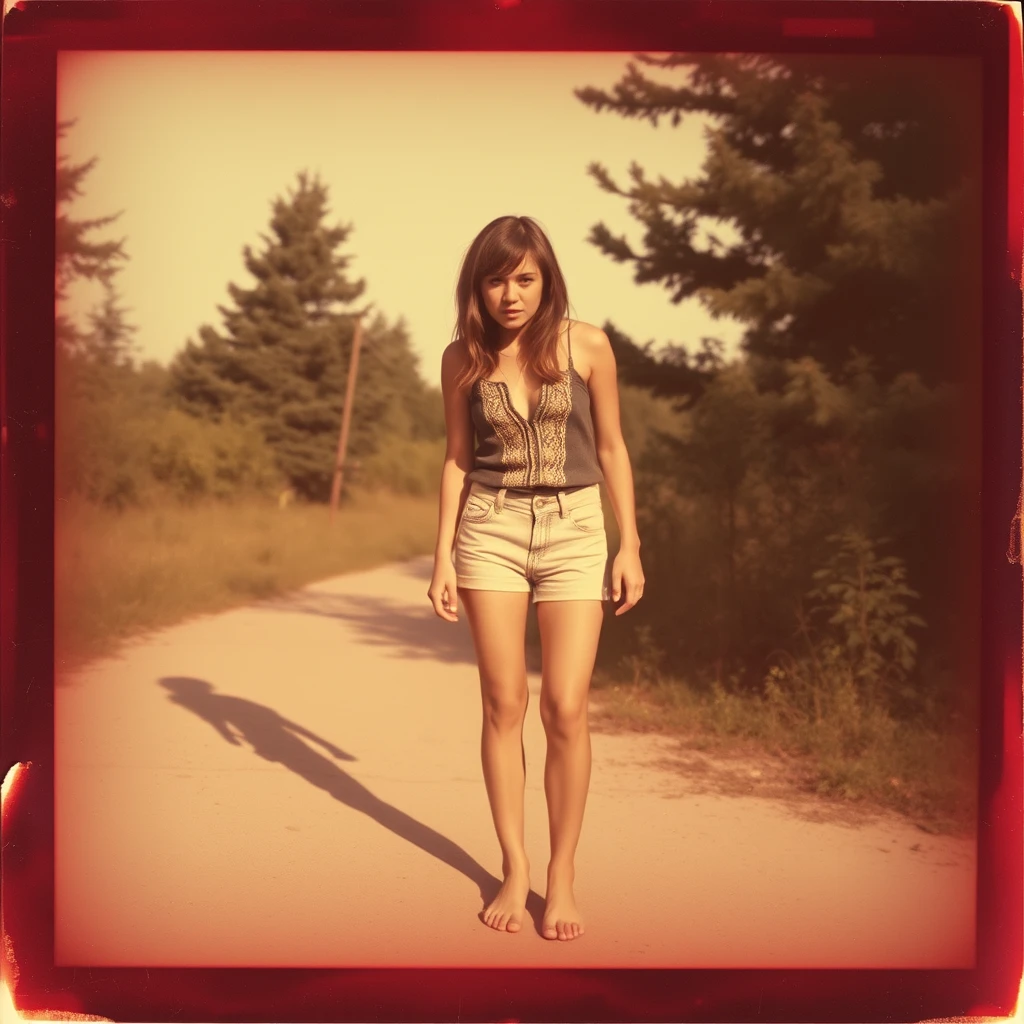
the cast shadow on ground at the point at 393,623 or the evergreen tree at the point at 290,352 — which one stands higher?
the evergreen tree at the point at 290,352

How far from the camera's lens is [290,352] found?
77.0ft

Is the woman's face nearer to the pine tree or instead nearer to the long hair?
the long hair

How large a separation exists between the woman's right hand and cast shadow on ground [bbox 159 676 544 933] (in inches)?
41.8

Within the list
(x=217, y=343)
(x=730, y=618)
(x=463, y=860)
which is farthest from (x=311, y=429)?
(x=463, y=860)

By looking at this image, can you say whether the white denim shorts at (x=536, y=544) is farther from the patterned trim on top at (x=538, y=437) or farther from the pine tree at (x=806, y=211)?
the pine tree at (x=806, y=211)

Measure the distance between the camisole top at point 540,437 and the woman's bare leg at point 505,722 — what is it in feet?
1.32

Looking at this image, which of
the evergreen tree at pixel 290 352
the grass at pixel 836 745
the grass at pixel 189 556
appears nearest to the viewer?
the grass at pixel 189 556

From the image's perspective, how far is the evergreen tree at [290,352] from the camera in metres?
23.2

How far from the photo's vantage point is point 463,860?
13.5ft

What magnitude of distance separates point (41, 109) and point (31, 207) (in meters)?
0.34

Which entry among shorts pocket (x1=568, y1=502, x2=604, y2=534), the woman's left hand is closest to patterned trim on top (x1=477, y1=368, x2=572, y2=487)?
shorts pocket (x1=568, y1=502, x2=604, y2=534)

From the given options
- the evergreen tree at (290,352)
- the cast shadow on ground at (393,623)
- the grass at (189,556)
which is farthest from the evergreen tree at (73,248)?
the evergreen tree at (290,352)

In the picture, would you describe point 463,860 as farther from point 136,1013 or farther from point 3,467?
point 3,467

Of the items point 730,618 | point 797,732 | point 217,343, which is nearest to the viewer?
point 797,732
